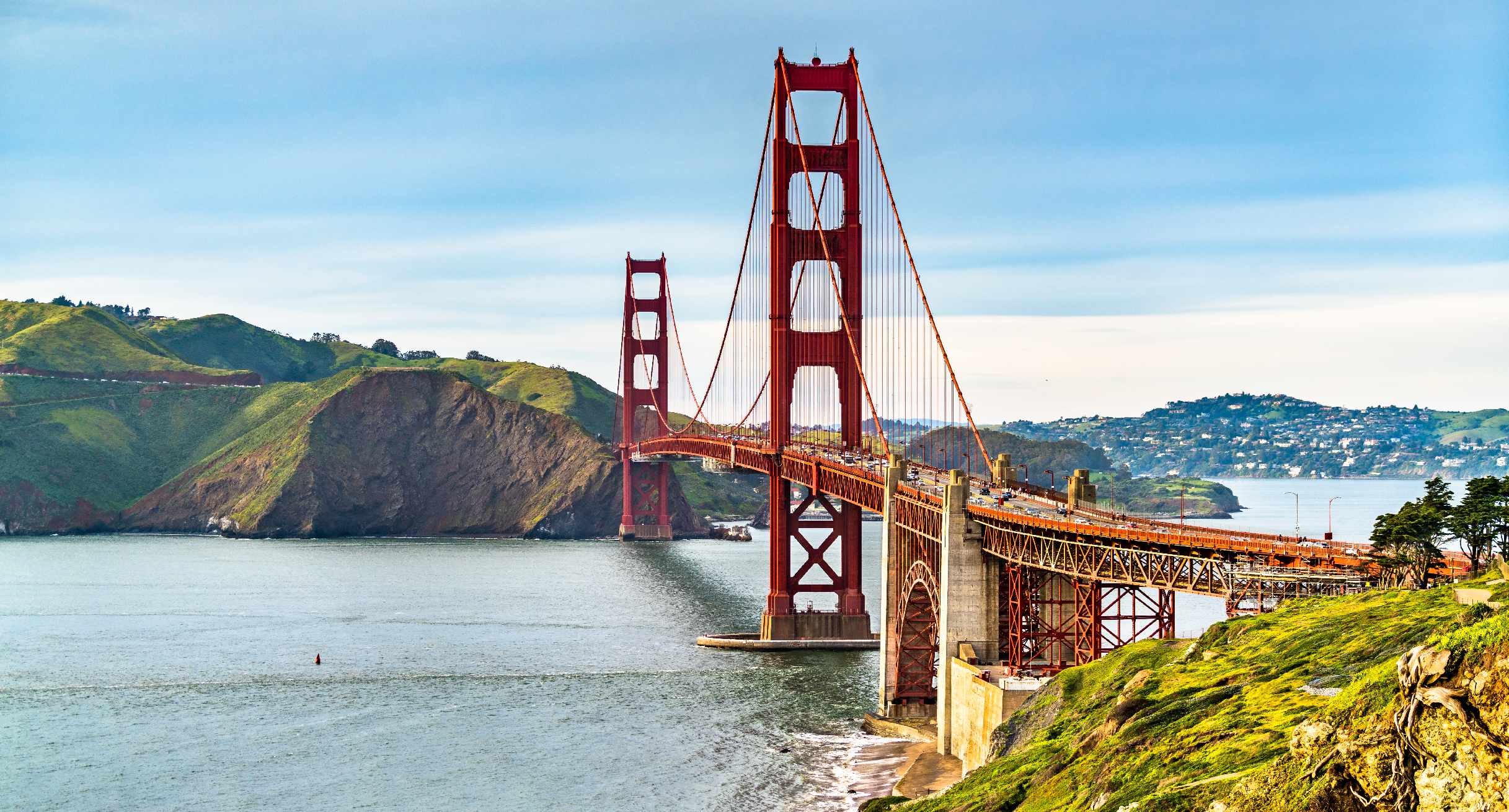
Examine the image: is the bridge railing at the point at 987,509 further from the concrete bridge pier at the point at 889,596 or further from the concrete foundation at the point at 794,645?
the concrete foundation at the point at 794,645

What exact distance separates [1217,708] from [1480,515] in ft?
65.6

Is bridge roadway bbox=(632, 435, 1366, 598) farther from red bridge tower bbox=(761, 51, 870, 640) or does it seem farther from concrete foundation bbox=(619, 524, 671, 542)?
concrete foundation bbox=(619, 524, 671, 542)

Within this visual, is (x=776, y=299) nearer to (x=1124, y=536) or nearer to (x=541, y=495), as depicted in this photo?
(x=1124, y=536)

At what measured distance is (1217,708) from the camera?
1296 inches

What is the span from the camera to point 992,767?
41688 mm

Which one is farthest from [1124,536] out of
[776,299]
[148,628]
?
[148,628]

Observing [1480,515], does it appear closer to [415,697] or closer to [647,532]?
[415,697]

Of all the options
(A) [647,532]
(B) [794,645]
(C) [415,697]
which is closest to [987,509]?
(C) [415,697]

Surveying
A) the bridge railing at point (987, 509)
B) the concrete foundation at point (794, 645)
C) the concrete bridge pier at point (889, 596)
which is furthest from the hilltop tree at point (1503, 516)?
the concrete foundation at point (794, 645)

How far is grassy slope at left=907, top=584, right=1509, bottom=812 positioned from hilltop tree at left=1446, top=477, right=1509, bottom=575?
9.38 m

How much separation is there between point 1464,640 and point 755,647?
6761cm

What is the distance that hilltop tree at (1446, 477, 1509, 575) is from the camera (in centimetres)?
4762

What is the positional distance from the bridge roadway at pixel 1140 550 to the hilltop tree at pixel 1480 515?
130 inches

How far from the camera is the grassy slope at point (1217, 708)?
74.2 ft
